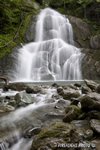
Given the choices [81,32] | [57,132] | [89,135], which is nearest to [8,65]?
[57,132]

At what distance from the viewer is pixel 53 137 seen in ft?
7.45

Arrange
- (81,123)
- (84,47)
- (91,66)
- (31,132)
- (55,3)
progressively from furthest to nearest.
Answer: (55,3)
(84,47)
(91,66)
(81,123)
(31,132)

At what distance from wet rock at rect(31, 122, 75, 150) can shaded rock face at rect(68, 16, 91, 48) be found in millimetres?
19758

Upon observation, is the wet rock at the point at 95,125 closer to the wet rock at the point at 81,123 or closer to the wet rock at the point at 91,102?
the wet rock at the point at 81,123

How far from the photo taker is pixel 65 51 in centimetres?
1675

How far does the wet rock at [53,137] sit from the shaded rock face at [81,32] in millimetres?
19758

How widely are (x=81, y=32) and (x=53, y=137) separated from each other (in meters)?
22.7

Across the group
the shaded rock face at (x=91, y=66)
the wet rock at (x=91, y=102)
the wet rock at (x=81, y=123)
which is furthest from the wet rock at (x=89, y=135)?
the shaded rock face at (x=91, y=66)

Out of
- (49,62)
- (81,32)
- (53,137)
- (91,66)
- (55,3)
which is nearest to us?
(53,137)

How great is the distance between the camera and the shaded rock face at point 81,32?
2098 cm

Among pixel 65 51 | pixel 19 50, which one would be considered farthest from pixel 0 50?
pixel 65 51

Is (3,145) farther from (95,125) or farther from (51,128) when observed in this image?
(95,125)

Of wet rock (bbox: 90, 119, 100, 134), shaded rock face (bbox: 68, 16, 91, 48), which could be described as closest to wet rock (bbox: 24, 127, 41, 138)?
wet rock (bbox: 90, 119, 100, 134)

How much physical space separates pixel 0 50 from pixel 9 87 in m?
7.50
